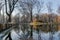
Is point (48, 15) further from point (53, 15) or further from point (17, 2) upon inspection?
point (17, 2)

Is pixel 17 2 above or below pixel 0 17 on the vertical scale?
above

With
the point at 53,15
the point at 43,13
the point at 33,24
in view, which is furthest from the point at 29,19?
the point at 53,15

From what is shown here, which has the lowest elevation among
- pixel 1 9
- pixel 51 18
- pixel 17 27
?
pixel 17 27

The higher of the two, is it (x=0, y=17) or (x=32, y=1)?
(x=32, y=1)

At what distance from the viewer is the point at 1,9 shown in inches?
198

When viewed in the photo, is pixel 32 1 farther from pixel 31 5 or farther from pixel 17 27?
pixel 17 27

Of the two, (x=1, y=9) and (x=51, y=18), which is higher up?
(x=1, y=9)

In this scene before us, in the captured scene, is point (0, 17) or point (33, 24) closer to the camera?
point (0, 17)

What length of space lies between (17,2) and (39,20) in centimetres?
107

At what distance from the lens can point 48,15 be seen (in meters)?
5.10

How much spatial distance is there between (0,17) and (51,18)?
186 centimetres

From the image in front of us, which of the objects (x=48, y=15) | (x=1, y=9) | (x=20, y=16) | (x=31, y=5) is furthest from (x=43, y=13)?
(x=1, y=9)

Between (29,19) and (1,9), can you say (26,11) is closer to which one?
(29,19)

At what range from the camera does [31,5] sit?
5.05 metres
